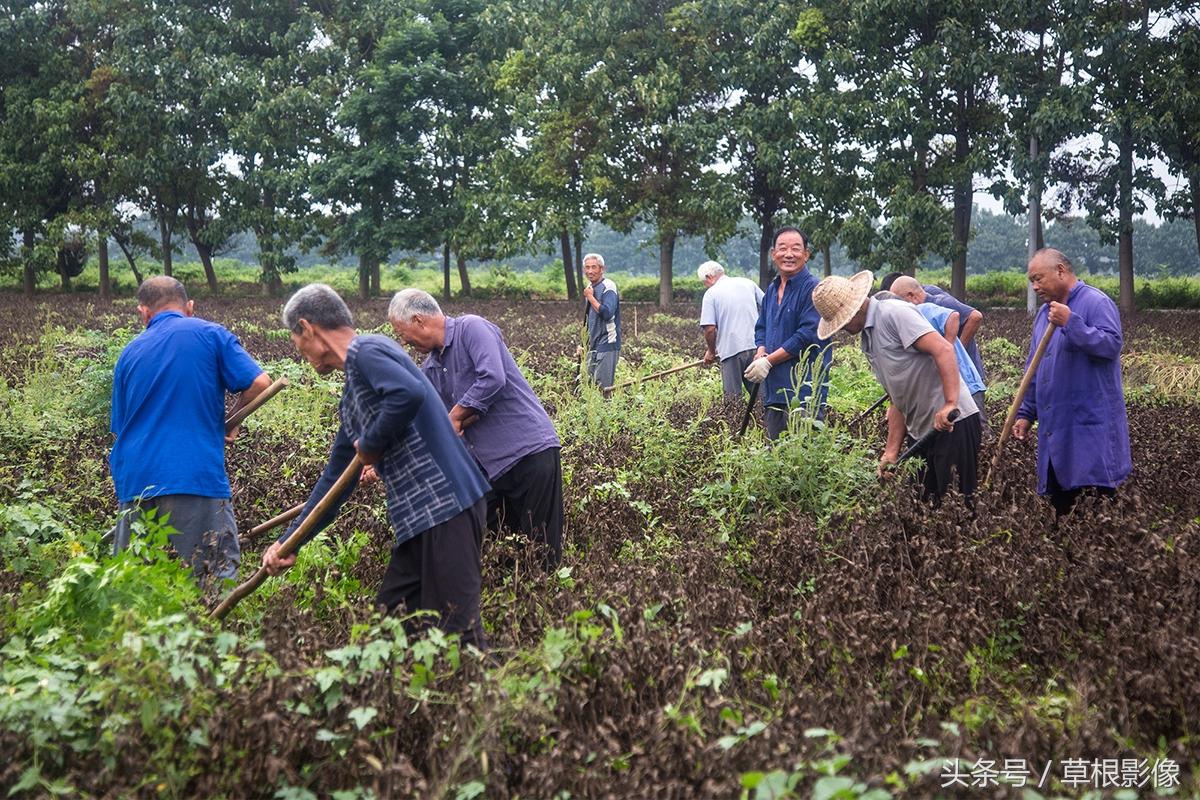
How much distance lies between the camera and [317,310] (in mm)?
3643

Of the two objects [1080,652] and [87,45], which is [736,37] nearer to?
[87,45]

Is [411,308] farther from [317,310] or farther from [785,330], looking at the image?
[785,330]

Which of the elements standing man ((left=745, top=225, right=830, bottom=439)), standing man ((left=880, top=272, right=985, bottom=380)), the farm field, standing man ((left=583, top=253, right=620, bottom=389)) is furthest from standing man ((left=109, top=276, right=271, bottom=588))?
standing man ((left=583, top=253, right=620, bottom=389))

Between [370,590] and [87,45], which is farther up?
[87,45]

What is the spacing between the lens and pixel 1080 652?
372 cm

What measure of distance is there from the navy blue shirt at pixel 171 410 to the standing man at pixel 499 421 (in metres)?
0.82

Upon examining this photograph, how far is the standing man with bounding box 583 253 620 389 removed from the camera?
9.52 meters

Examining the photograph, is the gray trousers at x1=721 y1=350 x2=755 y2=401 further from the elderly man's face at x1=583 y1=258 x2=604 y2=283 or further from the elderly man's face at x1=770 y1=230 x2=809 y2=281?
the elderly man's face at x1=770 y1=230 x2=809 y2=281

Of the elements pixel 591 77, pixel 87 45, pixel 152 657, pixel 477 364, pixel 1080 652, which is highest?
pixel 87 45

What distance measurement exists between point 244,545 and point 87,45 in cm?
3496

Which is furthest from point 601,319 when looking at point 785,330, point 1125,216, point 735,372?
point 1125,216

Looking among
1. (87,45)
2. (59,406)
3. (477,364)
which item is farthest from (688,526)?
(87,45)

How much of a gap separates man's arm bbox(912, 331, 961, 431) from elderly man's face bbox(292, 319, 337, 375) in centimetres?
281

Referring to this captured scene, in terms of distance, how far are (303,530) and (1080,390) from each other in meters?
3.62
